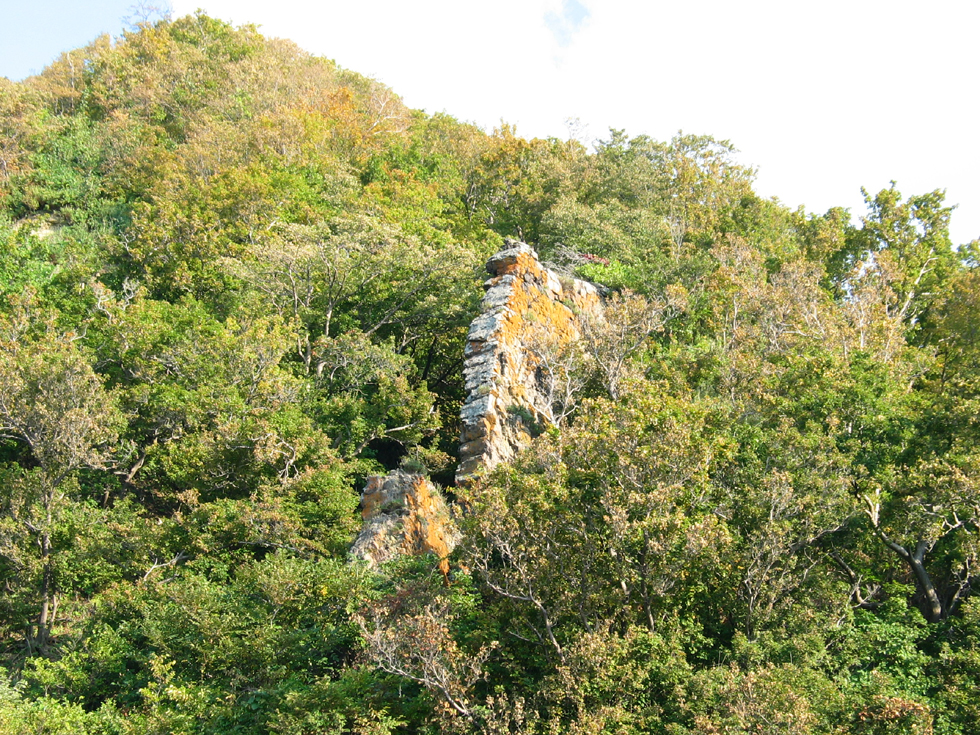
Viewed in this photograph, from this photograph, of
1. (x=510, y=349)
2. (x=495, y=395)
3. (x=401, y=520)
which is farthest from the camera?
(x=510, y=349)

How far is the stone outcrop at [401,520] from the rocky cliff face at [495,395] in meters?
0.02

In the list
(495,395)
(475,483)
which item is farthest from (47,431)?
(495,395)

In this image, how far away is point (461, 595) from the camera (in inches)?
536

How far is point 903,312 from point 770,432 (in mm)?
14010

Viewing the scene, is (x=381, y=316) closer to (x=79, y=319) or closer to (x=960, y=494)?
(x=79, y=319)

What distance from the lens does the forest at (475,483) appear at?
11594 millimetres

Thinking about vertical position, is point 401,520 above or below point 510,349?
below

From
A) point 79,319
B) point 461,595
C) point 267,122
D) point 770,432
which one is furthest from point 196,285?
point 770,432

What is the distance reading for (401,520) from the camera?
16.4m

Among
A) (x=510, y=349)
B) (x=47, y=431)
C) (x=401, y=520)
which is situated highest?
(x=510, y=349)

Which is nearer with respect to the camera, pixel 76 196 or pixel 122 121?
pixel 76 196

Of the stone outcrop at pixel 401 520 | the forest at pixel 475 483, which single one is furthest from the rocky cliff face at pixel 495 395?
the forest at pixel 475 483

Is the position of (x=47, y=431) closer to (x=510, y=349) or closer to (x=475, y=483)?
(x=475, y=483)

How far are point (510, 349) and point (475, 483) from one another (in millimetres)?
7107
